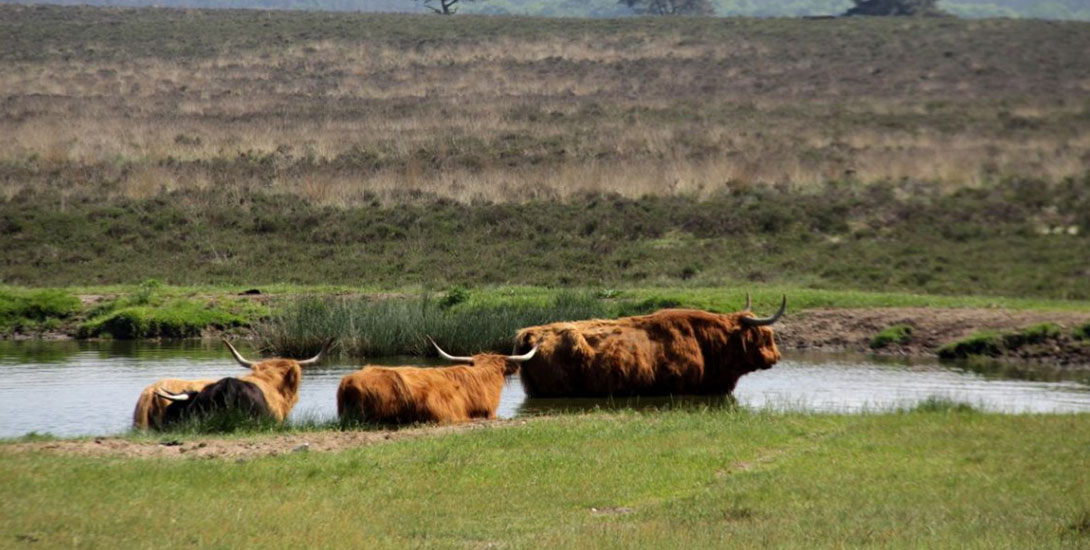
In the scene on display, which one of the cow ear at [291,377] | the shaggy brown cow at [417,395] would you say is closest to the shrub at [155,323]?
the cow ear at [291,377]

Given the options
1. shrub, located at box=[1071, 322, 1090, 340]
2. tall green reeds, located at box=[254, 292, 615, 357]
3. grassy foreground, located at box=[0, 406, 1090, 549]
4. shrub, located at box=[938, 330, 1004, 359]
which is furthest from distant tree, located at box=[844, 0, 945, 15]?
grassy foreground, located at box=[0, 406, 1090, 549]

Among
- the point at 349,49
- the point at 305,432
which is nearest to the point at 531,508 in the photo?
the point at 305,432

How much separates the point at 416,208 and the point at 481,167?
6.02m

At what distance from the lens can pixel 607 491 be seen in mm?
10719

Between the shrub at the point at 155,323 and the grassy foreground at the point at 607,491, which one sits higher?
the shrub at the point at 155,323

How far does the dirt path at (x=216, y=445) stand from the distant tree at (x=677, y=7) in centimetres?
10709

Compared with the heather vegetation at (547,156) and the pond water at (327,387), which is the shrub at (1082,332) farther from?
the heather vegetation at (547,156)

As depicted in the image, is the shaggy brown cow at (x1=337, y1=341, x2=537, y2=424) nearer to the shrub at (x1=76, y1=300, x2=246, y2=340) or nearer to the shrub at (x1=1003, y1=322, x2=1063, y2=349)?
the shrub at (x1=1003, y1=322, x2=1063, y2=349)

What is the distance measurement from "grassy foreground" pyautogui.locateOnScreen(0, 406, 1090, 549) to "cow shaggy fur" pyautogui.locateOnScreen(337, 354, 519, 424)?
1.17 meters

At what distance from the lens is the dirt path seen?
11648 millimetres

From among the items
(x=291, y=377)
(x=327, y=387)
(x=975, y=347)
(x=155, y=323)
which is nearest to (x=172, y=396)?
(x=291, y=377)

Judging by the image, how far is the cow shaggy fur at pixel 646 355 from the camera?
17.4 m

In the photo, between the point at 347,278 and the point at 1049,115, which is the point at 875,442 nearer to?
the point at 347,278

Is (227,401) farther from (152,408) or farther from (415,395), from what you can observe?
(415,395)
